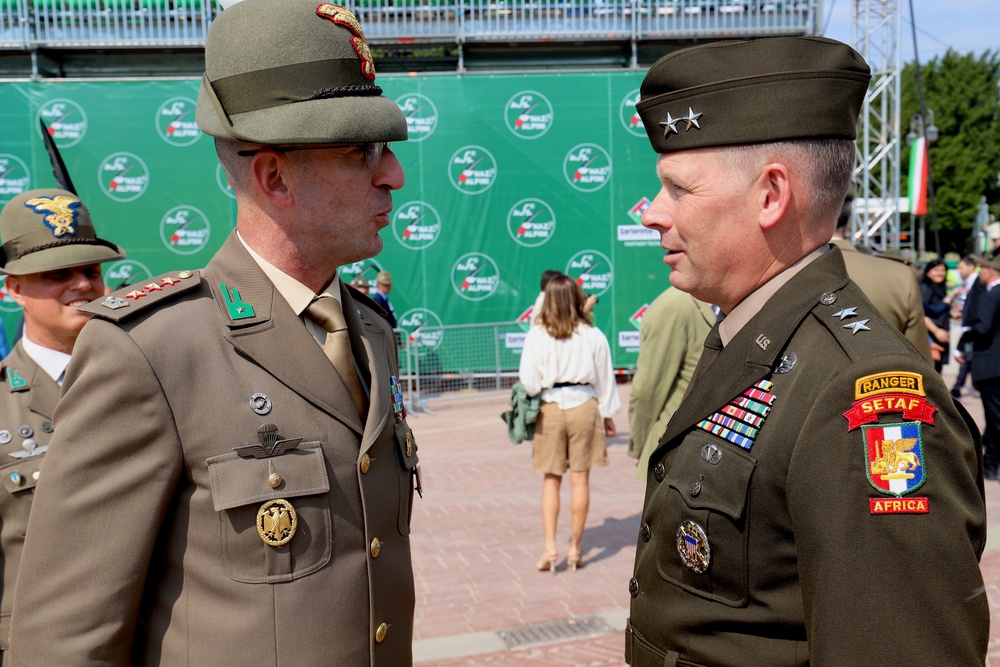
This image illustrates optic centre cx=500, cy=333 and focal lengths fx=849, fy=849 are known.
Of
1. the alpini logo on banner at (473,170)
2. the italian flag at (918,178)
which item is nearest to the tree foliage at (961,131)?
the italian flag at (918,178)

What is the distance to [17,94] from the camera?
12.5 metres

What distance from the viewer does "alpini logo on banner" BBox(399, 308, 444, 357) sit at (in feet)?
40.8

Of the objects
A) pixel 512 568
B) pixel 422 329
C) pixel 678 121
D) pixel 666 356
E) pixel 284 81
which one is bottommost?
pixel 512 568

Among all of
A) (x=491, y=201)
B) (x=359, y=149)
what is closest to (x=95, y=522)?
(x=359, y=149)

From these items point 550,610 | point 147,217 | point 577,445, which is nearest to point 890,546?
point 550,610

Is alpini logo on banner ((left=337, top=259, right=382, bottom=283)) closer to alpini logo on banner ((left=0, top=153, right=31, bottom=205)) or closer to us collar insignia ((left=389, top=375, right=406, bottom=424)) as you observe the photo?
alpini logo on banner ((left=0, top=153, right=31, bottom=205))

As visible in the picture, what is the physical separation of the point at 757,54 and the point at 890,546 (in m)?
1.02

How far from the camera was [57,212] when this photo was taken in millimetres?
3141

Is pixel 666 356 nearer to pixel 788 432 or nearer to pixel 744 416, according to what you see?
pixel 744 416

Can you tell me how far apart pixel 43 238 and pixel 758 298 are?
2.54 metres

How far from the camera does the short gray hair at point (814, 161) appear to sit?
1.73m

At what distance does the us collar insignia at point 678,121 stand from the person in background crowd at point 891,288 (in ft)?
10.7

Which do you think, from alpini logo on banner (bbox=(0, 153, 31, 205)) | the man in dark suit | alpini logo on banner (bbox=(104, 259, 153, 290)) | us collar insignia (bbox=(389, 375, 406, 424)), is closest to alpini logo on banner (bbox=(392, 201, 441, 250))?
alpini logo on banner (bbox=(104, 259, 153, 290))

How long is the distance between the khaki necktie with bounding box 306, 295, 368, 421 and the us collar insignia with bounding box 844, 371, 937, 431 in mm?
1039
